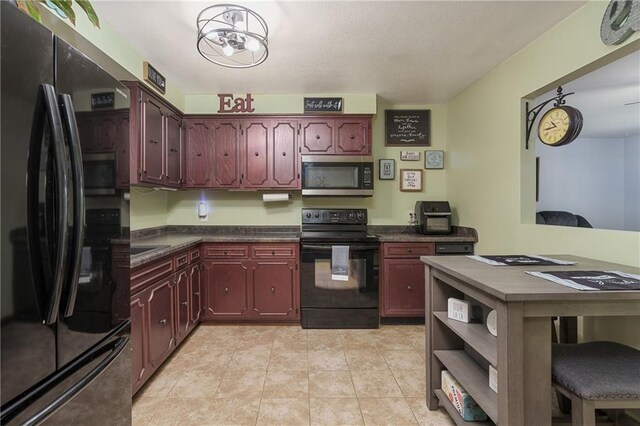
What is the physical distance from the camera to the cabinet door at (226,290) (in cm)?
283

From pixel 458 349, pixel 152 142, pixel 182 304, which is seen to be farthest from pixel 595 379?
pixel 152 142

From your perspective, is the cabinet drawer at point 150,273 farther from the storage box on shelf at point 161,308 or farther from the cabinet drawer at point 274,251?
the cabinet drawer at point 274,251

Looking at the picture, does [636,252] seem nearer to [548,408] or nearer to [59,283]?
[548,408]

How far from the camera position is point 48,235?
768 mm

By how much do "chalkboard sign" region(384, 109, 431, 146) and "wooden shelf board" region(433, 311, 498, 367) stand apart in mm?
2406

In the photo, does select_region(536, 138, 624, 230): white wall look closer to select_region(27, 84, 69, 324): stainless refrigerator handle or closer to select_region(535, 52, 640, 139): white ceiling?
select_region(535, 52, 640, 139): white ceiling

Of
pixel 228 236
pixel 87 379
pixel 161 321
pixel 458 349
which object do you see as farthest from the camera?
pixel 228 236

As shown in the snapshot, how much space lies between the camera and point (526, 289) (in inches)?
41.5

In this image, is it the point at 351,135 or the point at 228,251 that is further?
the point at 351,135

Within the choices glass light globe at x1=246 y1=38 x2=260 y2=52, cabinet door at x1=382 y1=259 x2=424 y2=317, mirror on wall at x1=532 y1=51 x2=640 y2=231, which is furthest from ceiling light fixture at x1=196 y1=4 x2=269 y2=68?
mirror on wall at x1=532 y1=51 x2=640 y2=231

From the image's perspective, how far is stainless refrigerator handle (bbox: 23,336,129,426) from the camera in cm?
77

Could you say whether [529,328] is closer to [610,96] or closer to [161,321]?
[161,321]

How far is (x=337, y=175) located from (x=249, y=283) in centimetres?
146

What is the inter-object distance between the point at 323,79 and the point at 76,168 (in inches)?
93.4
